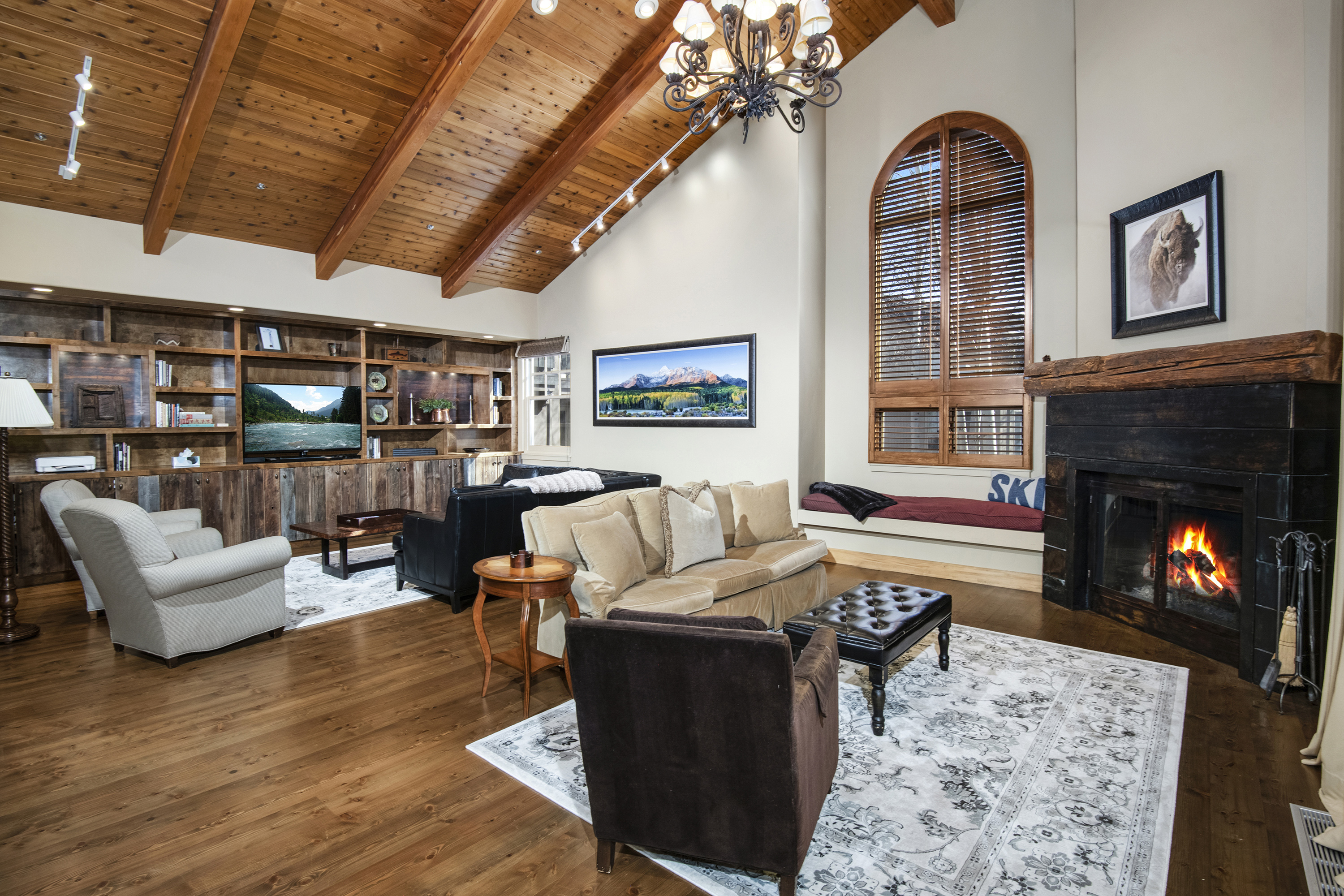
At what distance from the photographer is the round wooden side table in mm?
2867

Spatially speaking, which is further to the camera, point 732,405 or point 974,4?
point 732,405

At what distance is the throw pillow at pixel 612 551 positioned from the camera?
3205 mm

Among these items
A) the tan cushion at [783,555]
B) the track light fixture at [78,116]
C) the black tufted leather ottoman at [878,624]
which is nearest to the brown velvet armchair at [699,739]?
the black tufted leather ottoman at [878,624]

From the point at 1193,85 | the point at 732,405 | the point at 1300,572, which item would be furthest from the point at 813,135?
the point at 1300,572

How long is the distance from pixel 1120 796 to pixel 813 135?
6.11 metres

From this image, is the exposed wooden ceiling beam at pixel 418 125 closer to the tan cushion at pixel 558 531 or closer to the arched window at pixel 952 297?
the tan cushion at pixel 558 531

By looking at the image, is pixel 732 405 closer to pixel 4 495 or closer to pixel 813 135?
pixel 813 135

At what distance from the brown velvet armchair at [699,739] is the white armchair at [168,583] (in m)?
2.83

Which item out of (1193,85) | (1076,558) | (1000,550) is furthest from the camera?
(1000,550)

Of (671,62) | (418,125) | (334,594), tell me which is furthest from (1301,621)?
(418,125)

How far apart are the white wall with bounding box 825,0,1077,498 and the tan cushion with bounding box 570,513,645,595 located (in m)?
3.73

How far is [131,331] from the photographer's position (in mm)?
6145

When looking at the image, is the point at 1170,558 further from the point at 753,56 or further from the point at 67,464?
the point at 67,464

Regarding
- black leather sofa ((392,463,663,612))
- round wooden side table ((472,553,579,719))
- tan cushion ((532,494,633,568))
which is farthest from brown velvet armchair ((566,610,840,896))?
black leather sofa ((392,463,663,612))
